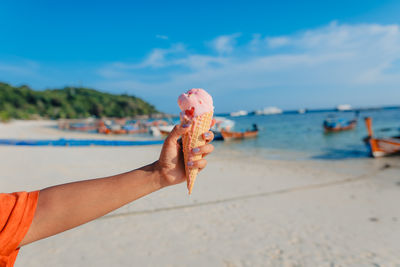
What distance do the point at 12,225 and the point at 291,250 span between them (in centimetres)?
423

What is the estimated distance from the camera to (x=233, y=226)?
5055 millimetres

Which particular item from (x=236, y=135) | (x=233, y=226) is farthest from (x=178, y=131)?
(x=236, y=135)

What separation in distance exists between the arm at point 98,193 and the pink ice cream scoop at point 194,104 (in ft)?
0.30

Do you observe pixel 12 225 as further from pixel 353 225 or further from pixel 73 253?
pixel 353 225

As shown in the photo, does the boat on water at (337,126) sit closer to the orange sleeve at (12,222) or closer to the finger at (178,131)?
the finger at (178,131)

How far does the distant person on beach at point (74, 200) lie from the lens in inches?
42.2

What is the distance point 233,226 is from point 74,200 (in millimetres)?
4347

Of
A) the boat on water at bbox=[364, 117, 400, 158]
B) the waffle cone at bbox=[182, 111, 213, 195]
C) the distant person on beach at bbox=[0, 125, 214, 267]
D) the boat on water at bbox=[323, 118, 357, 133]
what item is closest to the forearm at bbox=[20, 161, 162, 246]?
the distant person on beach at bbox=[0, 125, 214, 267]

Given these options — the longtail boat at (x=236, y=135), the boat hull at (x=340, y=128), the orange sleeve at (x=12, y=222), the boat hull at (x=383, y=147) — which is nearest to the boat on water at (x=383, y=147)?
the boat hull at (x=383, y=147)

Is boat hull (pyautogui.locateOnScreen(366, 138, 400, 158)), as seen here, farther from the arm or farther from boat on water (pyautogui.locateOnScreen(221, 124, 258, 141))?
the arm

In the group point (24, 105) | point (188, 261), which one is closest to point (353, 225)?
point (188, 261)

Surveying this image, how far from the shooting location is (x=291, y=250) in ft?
13.9

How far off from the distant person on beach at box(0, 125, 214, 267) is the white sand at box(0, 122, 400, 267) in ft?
10.0

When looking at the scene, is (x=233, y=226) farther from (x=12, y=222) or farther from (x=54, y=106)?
(x=54, y=106)
